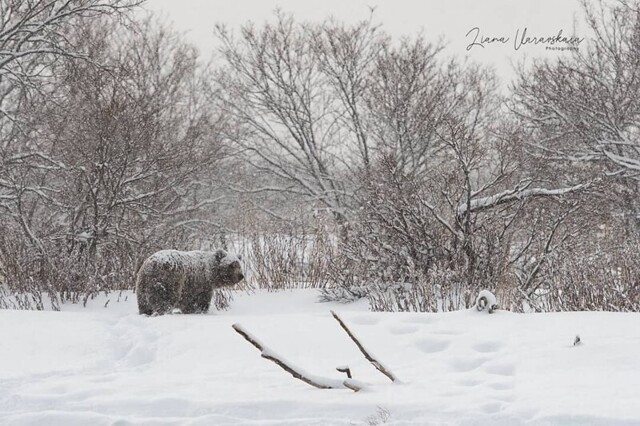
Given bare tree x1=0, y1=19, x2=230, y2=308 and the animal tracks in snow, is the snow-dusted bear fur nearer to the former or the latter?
bare tree x1=0, y1=19, x2=230, y2=308

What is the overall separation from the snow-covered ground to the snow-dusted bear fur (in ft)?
3.07

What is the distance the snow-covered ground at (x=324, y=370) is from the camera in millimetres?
3425

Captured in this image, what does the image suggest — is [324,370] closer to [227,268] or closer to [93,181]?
[227,268]

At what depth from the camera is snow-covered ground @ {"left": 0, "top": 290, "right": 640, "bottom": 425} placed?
11.2 feet

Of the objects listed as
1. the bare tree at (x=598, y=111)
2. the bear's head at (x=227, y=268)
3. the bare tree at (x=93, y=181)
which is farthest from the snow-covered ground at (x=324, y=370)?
the bare tree at (x=598, y=111)

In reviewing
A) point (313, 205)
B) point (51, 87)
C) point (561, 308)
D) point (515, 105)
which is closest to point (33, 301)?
point (561, 308)

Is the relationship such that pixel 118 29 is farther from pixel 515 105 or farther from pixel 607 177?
pixel 607 177

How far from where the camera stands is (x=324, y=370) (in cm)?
498

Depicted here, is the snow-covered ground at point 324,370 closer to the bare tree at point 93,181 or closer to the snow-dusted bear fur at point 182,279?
the snow-dusted bear fur at point 182,279

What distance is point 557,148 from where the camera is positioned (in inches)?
635

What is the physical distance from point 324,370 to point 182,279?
152 inches

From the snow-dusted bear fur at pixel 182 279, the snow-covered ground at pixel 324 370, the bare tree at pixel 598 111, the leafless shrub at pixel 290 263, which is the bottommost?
the snow-covered ground at pixel 324 370

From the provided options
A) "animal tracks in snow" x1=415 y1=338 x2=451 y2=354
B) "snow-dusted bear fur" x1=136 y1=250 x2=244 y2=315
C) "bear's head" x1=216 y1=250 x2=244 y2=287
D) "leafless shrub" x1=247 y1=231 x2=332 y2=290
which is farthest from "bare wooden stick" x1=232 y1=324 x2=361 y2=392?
"leafless shrub" x1=247 y1=231 x2=332 y2=290

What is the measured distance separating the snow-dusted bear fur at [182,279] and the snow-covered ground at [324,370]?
0.94 m
